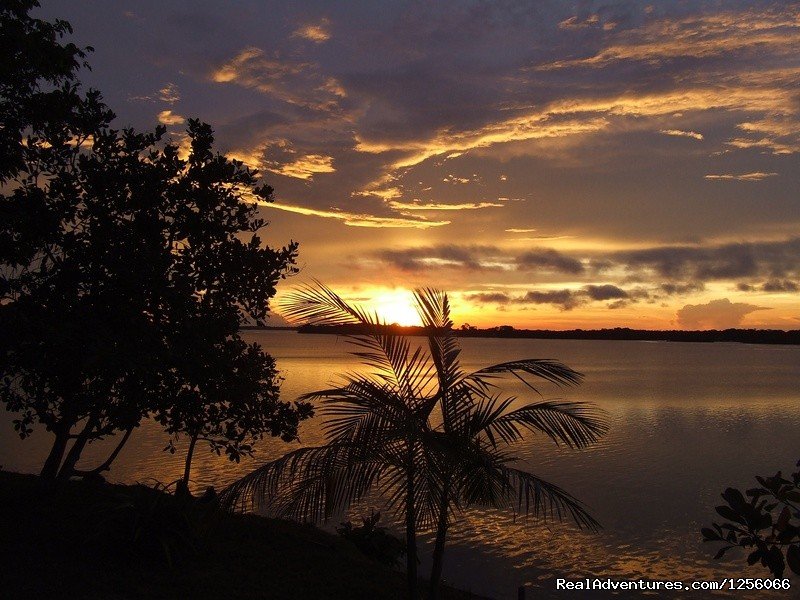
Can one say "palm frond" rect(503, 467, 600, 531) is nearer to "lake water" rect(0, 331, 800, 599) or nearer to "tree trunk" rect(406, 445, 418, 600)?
"tree trunk" rect(406, 445, 418, 600)

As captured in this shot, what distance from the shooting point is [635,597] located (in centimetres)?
1584

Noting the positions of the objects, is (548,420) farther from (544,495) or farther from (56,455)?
(56,455)

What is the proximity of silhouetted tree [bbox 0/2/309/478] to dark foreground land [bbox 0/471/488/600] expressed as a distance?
1506 mm

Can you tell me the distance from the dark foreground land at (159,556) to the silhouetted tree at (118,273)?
1.51 m

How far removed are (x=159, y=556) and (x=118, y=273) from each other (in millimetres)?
4689

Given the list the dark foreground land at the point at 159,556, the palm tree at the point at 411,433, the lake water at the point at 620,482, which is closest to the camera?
the palm tree at the point at 411,433

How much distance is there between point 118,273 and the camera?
11.3 meters

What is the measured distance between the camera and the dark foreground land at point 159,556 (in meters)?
9.48

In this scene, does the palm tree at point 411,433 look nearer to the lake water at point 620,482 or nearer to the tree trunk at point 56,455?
the tree trunk at point 56,455

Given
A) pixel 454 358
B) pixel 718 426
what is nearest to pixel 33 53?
pixel 454 358

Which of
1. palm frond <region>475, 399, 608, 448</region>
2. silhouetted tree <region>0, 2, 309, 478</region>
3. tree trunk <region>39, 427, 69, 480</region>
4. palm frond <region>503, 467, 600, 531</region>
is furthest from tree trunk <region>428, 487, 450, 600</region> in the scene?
tree trunk <region>39, 427, 69, 480</region>

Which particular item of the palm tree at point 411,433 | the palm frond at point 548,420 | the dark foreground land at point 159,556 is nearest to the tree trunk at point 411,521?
the palm tree at point 411,433

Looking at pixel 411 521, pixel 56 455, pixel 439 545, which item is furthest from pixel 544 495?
pixel 56 455

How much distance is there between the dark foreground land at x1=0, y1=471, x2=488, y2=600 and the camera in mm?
9484
